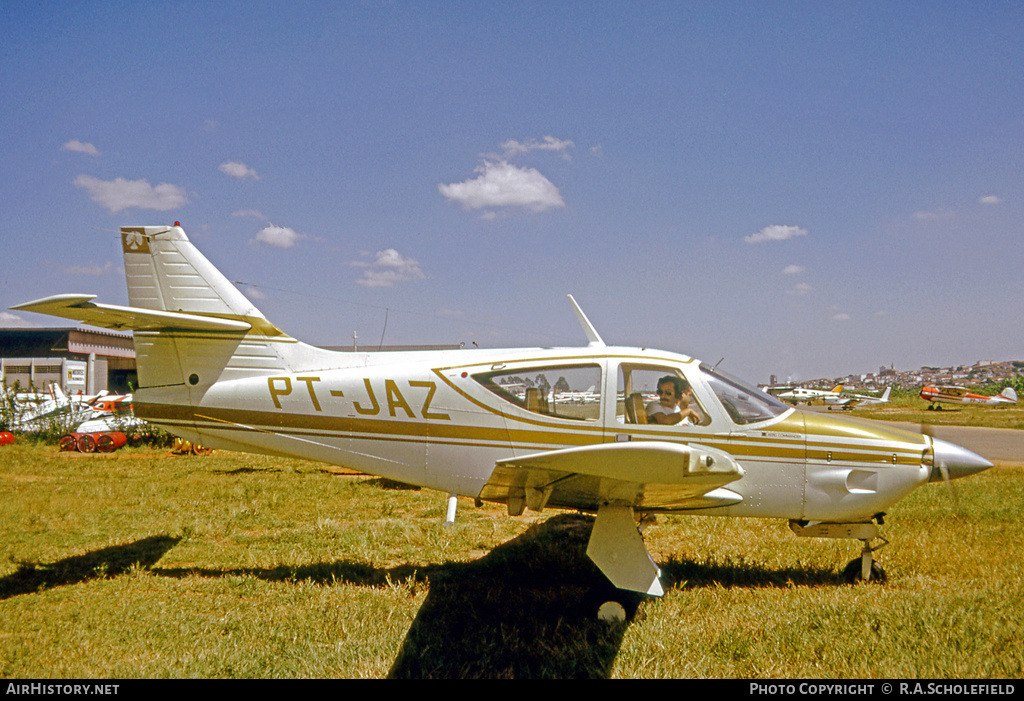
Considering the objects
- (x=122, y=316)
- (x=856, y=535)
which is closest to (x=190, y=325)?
(x=122, y=316)

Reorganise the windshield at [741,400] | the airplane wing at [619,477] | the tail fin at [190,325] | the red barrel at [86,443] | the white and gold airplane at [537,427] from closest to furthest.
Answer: the airplane wing at [619,477] → the white and gold airplane at [537,427] → the windshield at [741,400] → the tail fin at [190,325] → the red barrel at [86,443]

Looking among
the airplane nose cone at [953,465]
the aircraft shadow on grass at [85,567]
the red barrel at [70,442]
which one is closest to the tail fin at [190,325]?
the aircraft shadow on grass at [85,567]

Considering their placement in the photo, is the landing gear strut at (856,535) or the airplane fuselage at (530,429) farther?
the landing gear strut at (856,535)

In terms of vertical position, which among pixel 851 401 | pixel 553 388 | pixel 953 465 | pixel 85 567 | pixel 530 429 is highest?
pixel 553 388

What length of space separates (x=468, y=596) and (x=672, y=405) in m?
2.62

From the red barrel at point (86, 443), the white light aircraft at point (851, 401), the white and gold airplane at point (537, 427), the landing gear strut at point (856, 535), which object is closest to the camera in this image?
the white and gold airplane at point (537, 427)

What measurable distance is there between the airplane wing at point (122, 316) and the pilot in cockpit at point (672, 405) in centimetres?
441

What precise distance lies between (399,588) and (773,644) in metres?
3.31

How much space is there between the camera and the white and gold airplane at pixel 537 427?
5.28 meters

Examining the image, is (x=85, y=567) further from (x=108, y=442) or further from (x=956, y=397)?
(x=956, y=397)

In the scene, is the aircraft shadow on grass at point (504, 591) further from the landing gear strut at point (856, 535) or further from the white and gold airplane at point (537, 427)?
the white and gold airplane at point (537, 427)

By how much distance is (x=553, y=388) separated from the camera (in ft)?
18.1

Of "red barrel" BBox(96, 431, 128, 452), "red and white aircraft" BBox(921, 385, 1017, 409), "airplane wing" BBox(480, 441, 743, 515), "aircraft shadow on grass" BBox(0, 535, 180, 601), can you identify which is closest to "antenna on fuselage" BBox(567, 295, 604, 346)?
"airplane wing" BBox(480, 441, 743, 515)

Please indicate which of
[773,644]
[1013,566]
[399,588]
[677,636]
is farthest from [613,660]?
[1013,566]
